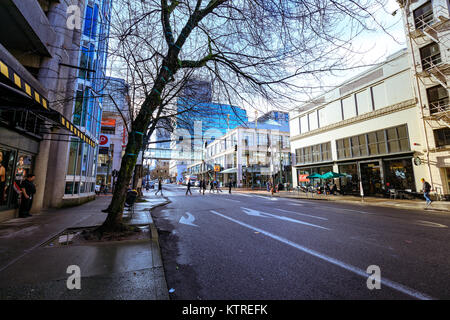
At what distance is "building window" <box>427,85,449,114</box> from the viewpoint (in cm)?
1534

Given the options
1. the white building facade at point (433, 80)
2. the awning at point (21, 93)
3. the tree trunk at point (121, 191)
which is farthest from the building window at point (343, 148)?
the awning at point (21, 93)

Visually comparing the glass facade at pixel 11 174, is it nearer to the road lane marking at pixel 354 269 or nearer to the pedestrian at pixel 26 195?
the pedestrian at pixel 26 195

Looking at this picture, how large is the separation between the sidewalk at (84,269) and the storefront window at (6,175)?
3.19 metres

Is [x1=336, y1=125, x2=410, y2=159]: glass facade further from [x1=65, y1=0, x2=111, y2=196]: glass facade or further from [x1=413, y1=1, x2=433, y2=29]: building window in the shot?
[x1=65, y1=0, x2=111, y2=196]: glass facade

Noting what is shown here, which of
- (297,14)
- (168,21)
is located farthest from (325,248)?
(168,21)

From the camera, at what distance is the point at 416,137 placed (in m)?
17.0

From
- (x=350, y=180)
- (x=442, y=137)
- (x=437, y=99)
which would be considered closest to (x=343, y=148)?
(x=350, y=180)

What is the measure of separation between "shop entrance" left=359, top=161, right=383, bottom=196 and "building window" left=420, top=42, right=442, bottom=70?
29.2ft

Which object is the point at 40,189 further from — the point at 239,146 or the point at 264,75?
the point at 239,146

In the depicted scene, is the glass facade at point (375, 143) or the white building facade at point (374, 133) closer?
the white building facade at point (374, 133)

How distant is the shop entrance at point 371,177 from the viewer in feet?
64.4

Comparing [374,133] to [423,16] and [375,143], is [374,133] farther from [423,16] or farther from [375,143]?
[423,16]

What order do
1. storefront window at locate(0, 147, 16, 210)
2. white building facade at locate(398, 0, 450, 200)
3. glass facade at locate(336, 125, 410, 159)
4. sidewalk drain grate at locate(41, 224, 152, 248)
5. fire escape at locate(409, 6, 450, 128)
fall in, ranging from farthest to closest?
1. glass facade at locate(336, 125, 410, 159)
2. white building facade at locate(398, 0, 450, 200)
3. fire escape at locate(409, 6, 450, 128)
4. storefront window at locate(0, 147, 16, 210)
5. sidewalk drain grate at locate(41, 224, 152, 248)

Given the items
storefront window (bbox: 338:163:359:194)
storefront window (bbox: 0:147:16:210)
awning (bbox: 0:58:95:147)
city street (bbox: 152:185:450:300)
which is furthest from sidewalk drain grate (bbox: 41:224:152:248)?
storefront window (bbox: 338:163:359:194)
